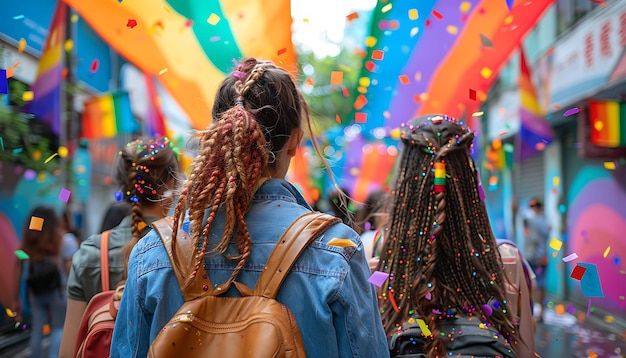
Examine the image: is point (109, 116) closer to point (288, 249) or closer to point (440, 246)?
point (440, 246)

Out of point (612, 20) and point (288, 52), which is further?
point (612, 20)

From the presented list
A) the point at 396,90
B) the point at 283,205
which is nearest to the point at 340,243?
the point at 283,205

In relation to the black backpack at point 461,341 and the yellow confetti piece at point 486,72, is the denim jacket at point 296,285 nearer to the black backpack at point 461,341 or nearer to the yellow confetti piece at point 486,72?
the black backpack at point 461,341

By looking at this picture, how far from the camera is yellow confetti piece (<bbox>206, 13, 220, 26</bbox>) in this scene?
5208 millimetres

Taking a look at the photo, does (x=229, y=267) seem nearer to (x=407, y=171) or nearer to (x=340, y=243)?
(x=340, y=243)

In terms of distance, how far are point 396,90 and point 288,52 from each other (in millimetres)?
2372

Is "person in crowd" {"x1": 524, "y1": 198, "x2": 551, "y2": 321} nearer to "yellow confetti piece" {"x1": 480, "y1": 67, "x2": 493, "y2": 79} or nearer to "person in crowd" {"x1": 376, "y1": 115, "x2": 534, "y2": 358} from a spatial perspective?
"yellow confetti piece" {"x1": 480, "y1": 67, "x2": 493, "y2": 79}

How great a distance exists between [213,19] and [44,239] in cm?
301

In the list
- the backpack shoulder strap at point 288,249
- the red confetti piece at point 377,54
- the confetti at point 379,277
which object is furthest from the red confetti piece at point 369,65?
the backpack shoulder strap at point 288,249

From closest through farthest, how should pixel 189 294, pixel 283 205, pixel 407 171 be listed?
pixel 189 294 → pixel 283 205 → pixel 407 171

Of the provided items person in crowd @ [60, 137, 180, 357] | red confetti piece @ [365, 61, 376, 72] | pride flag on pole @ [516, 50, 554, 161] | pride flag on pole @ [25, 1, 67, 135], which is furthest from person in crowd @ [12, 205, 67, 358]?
pride flag on pole @ [516, 50, 554, 161]

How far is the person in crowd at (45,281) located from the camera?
228 inches

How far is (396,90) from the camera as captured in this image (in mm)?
7523

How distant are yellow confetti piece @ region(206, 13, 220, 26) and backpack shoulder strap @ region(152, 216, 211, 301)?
151 inches
